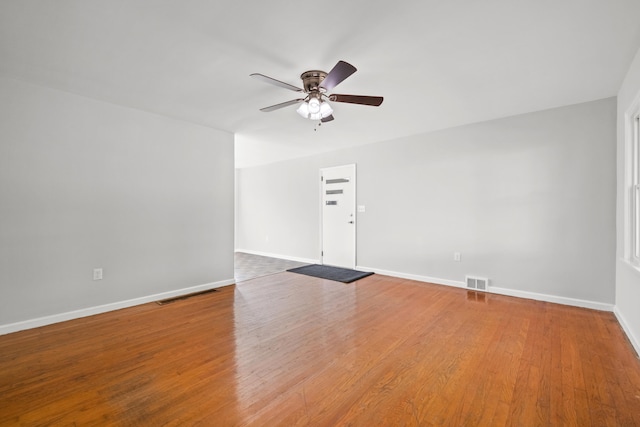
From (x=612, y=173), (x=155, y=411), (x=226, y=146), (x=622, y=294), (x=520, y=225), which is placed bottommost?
(x=155, y=411)

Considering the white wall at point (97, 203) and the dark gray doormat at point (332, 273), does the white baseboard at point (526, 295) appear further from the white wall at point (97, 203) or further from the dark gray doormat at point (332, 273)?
the white wall at point (97, 203)

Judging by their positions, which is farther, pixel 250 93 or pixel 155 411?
pixel 250 93

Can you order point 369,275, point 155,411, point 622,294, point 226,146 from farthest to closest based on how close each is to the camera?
point 369,275, point 226,146, point 622,294, point 155,411

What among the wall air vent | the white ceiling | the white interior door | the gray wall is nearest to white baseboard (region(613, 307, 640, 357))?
the gray wall

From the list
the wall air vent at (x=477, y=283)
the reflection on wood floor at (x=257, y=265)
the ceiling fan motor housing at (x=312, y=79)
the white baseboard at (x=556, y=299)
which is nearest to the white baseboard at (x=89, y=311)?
the reflection on wood floor at (x=257, y=265)

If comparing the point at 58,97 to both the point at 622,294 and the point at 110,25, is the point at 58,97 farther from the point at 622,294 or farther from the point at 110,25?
the point at 622,294

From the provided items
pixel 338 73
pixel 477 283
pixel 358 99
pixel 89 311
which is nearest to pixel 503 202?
pixel 477 283

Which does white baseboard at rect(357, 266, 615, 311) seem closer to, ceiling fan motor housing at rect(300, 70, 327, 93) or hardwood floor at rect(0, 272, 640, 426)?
hardwood floor at rect(0, 272, 640, 426)

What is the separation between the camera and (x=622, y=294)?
9.44ft

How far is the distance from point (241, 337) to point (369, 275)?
292 cm

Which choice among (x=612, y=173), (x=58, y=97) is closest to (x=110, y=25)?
(x=58, y=97)

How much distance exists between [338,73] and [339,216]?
3.80 meters

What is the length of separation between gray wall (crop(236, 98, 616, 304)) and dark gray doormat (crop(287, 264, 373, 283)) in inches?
14.5

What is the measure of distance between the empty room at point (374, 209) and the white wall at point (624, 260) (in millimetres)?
44
